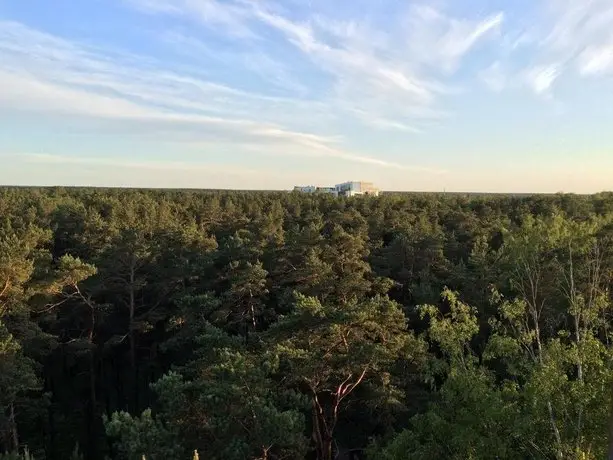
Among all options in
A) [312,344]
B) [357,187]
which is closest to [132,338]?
[312,344]

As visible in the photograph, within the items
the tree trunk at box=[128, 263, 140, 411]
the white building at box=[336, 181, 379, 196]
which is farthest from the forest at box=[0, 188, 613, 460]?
the white building at box=[336, 181, 379, 196]

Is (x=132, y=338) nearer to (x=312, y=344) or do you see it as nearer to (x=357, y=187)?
(x=312, y=344)

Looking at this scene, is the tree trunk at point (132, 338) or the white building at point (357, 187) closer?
the tree trunk at point (132, 338)

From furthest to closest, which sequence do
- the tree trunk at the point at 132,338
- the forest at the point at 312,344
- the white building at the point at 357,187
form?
the white building at the point at 357,187, the tree trunk at the point at 132,338, the forest at the point at 312,344

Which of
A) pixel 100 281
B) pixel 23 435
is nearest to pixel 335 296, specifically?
pixel 100 281

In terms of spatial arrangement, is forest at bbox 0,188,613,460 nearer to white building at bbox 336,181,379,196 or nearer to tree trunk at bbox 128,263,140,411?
tree trunk at bbox 128,263,140,411

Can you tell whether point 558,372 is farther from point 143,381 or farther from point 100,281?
point 143,381

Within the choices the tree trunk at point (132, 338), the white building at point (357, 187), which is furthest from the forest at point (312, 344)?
the white building at point (357, 187)

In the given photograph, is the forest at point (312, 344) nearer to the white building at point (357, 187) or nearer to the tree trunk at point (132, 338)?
the tree trunk at point (132, 338)

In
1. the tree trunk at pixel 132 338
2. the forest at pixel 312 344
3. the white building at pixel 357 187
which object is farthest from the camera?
the white building at pixel 357 187
